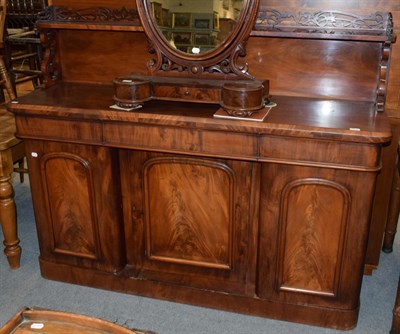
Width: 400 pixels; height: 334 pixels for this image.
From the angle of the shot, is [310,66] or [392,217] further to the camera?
[392,217]

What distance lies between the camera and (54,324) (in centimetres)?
125

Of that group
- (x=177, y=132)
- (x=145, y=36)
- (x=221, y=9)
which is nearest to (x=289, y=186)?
(x=177, y=132)

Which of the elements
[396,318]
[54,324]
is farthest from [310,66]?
[54,324]

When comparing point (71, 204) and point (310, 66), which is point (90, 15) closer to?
point (71, 204)

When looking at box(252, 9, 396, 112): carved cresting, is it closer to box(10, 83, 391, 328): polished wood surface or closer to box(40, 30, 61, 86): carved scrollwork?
box(10, 83, 391, 328): polished wood surface

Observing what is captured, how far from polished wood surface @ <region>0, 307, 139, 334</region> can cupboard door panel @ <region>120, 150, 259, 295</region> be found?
2.62 ft

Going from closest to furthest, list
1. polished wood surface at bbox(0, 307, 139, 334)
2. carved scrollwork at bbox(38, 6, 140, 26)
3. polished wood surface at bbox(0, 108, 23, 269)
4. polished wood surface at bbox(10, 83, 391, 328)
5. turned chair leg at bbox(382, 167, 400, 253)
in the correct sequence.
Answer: polished wood surface at bbox(0, 307, 139, 334), polished wood surface at bbox(10, 83, 391, 328), carved scrollwork at bbox(38, 6, 140, 26), polished wood surface at bbox(0, 108, 23, 269), turned chair leg at bbox(382, 167, 400, 253)

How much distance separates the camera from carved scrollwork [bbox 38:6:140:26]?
6.81 ft

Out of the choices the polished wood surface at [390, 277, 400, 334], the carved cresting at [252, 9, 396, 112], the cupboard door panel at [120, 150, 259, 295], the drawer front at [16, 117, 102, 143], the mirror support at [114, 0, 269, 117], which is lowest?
the polished wood surface at [390, 277, 400, 334]

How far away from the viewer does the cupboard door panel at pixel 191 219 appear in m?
1.89

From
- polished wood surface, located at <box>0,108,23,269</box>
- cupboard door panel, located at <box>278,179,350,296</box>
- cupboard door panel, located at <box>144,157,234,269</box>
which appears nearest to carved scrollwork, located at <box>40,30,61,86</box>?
polished wood surface, located at <box>0,108,23,269</box>

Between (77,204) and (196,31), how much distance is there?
2.96 feet

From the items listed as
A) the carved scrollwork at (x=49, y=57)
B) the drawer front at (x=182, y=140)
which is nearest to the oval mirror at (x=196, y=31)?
the drawer front at (x=182, y=140)

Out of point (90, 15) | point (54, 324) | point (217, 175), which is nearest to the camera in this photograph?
point (54, 324)
